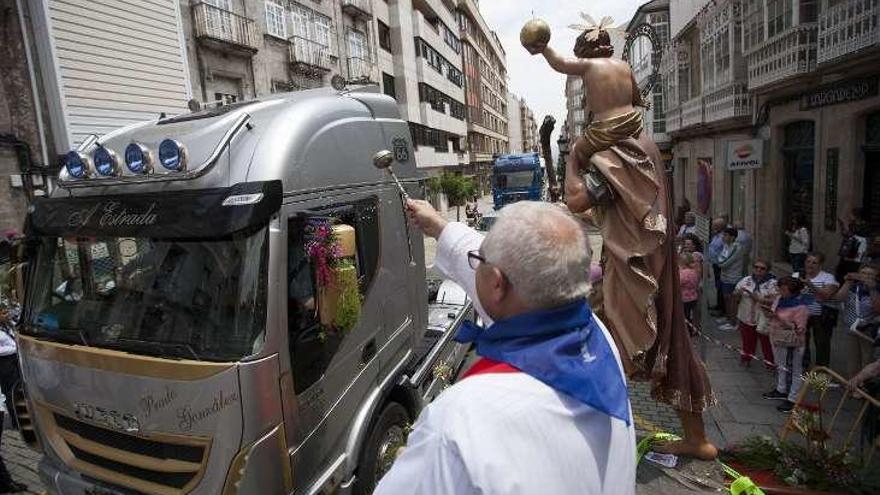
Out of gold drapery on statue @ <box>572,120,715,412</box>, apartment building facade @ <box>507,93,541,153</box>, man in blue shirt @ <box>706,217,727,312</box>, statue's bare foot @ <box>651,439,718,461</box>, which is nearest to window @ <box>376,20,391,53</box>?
man in blue shirt @ <box>706,217,727,312</box>

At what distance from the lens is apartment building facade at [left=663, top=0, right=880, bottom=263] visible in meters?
9.39

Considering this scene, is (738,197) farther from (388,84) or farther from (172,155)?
(388,84)

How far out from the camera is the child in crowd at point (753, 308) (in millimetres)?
6465

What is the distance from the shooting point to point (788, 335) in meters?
5.75

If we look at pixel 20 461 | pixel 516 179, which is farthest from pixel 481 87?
pixel 20 461

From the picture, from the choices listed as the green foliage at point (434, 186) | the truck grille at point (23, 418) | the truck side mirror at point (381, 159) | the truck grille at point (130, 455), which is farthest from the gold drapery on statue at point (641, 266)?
the green foliage at point (434, 186)

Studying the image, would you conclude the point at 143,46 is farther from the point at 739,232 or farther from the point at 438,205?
the point at 438,205

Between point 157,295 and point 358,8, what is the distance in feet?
80.3

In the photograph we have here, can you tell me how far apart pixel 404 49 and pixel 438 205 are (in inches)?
439

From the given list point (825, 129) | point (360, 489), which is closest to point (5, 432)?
Result: point (360, 489)

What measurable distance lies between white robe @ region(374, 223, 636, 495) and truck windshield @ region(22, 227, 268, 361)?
5.97ft

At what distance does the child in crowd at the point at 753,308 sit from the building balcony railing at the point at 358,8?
21990mm

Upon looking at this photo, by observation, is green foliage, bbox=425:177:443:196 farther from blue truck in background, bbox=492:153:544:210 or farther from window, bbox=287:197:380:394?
window, bbox=287:197:380:394

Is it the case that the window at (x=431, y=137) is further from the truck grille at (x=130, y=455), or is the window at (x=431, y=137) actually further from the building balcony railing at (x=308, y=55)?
the truck grille at (x=130, y=455)
